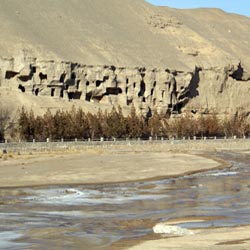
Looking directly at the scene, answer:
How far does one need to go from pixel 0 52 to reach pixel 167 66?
114 ft

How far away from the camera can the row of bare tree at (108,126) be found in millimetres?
89188

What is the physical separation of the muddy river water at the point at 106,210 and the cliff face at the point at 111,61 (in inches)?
2813

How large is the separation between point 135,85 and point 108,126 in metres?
31.3

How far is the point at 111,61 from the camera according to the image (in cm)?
12962

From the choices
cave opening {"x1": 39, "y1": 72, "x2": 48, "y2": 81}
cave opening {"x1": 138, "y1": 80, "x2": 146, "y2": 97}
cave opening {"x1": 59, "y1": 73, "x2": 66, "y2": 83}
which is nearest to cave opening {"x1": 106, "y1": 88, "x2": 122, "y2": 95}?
cave opening {"x1": 138, "y1": 80, "x2": 146, "y2": 97}

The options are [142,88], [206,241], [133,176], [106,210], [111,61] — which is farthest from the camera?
[111,61]

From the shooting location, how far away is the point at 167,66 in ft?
444

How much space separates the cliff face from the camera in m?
116

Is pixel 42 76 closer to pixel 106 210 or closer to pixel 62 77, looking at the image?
pixel 62 77

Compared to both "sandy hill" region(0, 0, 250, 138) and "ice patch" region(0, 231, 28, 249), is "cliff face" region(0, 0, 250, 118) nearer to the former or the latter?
"sandy hill" region(0, 0, 250, 138)

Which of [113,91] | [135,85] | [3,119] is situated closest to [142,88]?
[135,85]

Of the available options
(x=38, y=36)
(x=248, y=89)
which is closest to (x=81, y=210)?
(x=38, y=36)

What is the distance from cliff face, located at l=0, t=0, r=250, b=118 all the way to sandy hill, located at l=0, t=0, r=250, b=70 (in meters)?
0.21

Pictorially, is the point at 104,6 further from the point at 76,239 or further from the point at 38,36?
the point at 76,239
